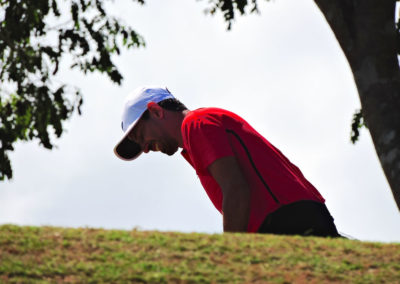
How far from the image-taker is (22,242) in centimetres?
565

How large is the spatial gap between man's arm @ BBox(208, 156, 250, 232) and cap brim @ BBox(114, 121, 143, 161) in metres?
1.55

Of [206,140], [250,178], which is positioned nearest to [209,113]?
[206,140]

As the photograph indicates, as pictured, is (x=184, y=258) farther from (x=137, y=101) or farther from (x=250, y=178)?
(x=137, y=101)

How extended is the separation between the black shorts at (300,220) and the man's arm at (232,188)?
24cm

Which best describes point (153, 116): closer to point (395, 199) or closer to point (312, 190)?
point (312, 190)

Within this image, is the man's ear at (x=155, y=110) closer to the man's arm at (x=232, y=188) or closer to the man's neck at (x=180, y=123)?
the man's neck at (x=180, y=123)

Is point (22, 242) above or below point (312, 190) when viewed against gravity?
below

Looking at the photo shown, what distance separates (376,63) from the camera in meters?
8.32

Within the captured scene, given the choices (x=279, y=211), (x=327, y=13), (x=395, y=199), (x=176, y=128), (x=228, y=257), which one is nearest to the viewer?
(x=228, y=257)

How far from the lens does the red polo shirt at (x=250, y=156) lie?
575 cm

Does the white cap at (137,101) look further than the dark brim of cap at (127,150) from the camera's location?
No

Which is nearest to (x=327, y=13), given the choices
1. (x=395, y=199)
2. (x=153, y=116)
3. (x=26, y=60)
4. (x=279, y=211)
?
(x=395, y=199)

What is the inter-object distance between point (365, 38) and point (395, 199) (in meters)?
1.82

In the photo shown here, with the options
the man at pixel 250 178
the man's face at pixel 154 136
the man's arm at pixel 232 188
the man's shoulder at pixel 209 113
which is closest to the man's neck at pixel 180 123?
the man's face at pixel 154 136
